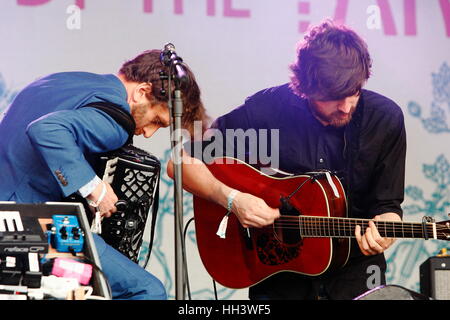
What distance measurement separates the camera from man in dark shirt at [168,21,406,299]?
416 cm

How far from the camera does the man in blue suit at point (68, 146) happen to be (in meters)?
3.42

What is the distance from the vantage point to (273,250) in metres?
4.10

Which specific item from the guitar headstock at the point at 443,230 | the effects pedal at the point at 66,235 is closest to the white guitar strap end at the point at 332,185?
the guitar headstock at the point at 443,230

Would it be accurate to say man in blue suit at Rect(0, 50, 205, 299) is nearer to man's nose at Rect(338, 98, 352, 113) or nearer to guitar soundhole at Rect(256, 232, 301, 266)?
guitar soundhole at Rect(256, 232, 301, 266)

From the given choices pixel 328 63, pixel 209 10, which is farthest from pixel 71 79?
pixel 328 63

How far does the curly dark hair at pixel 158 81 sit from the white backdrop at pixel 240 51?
5 centimetres

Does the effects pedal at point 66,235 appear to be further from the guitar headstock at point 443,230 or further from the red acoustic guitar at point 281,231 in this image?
the guitar headstock at point 443,230

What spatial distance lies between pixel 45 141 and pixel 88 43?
1.05 m

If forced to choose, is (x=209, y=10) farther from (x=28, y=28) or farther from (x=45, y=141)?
(x=45, y=141)

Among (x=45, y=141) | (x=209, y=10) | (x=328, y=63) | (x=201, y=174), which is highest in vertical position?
(x=209, y=10)

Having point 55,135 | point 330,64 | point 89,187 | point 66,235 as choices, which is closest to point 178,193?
point 66,235

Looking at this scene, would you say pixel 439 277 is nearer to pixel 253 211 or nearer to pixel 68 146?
pixel 253 211

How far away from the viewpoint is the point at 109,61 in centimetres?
425
